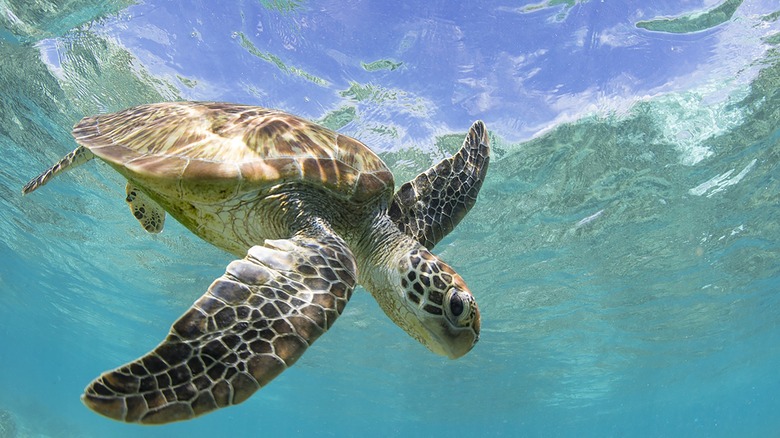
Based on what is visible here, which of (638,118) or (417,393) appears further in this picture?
(417,393)

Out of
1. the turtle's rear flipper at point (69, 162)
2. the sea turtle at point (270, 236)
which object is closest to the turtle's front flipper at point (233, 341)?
the sea turtle at point (270, 236)

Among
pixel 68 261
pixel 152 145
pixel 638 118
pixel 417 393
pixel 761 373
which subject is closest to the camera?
pixel 152 145

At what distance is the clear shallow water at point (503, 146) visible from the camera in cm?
742

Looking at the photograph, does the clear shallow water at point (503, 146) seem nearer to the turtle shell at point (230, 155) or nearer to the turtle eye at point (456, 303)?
the turtle shell at point (230, 155)

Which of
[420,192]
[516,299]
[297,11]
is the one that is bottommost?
[420,192]

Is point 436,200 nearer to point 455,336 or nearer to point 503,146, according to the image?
point 455,336

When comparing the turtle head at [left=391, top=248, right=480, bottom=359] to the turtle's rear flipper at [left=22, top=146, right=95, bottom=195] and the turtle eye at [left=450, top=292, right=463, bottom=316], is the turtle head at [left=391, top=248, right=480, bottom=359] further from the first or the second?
the turtle's rear flipper at [left=22, top=146, right=95, bottom=195]

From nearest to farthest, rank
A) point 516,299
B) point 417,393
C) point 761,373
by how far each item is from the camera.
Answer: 1. point 516,299
2. point 417,393
3. point 761,373

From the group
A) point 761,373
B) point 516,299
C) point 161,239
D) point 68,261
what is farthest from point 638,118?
point 761,373

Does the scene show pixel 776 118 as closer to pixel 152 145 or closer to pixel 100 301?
pixel 152 145

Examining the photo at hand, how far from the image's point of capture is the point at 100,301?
80.2ft

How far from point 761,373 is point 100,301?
142 feet

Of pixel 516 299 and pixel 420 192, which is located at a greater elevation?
pixel 516 299

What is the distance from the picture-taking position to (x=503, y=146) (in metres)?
9.53
